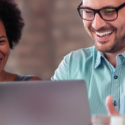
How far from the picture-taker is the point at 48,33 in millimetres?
2238

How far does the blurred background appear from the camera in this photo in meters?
2.21

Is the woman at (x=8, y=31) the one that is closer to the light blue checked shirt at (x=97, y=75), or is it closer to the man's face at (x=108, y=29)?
the light blue checked shirt at (x=97, y=75)

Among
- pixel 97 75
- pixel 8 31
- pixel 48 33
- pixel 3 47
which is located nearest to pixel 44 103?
pixel 97 75

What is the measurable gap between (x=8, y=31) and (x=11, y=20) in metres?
0.08

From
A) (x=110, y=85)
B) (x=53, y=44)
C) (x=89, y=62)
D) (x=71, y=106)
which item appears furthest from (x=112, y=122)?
(x=53, y=44)

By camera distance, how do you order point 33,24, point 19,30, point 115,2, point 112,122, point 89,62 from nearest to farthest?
point 112,122, point 115,2, point 89,62, point 19,30, point 33,24

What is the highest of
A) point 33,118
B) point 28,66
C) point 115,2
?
point 115,2

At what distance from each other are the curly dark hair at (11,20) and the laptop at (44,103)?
34.2 inches

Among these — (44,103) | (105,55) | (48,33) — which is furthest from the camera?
(48,33)

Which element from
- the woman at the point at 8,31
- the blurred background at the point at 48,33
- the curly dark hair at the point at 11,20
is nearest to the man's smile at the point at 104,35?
the woman at the point at 8,31

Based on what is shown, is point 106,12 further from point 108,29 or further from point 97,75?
point 97,75

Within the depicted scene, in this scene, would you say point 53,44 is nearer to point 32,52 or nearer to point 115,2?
point 32,52

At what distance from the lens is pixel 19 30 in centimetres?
156

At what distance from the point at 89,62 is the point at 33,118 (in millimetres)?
765
